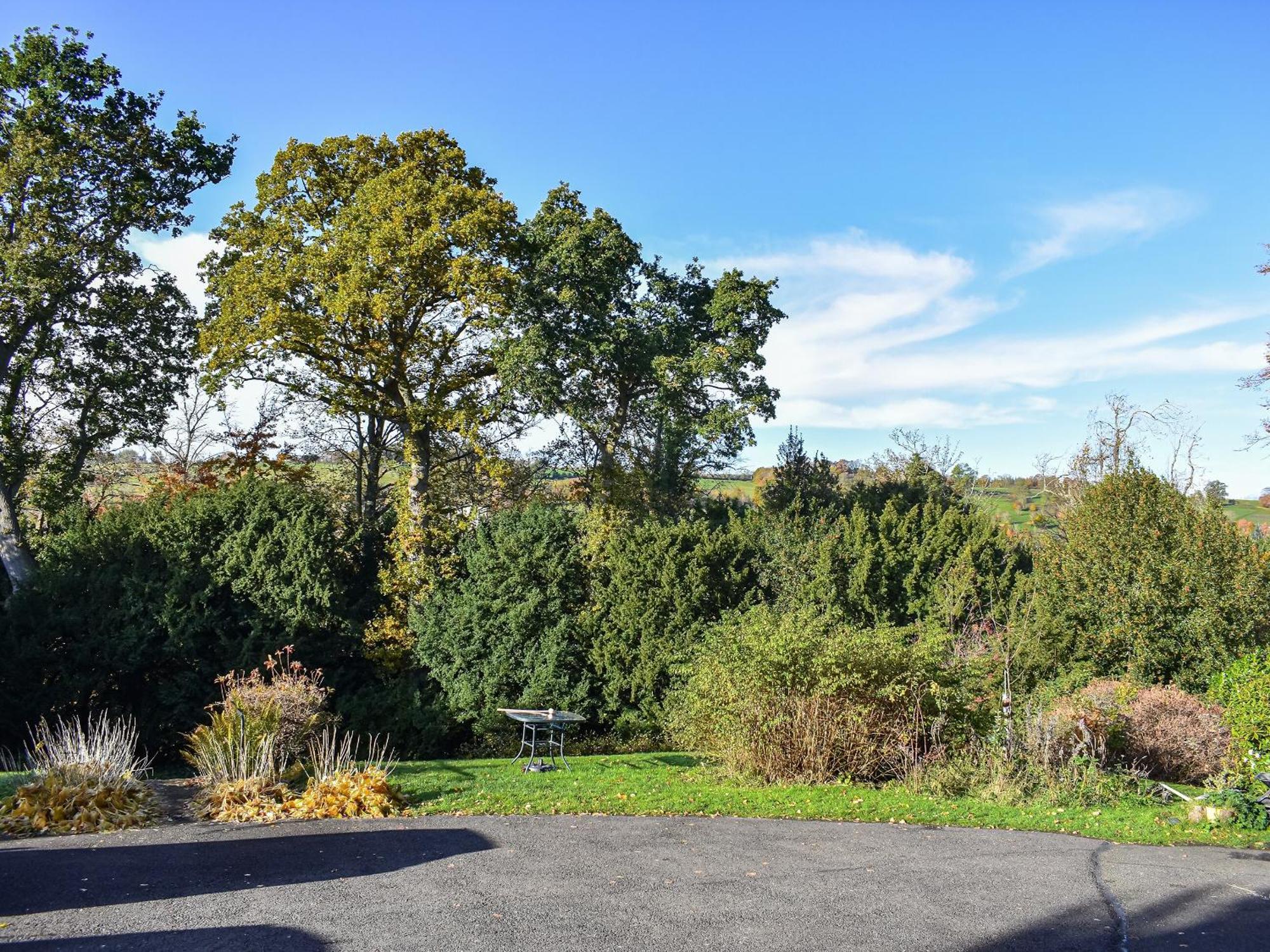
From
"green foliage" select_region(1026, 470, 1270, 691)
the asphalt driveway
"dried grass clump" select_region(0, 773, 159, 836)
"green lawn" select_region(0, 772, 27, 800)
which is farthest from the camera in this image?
"green foliage" select_region(1026, 470, 1270, 691)

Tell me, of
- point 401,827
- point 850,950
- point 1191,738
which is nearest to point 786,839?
point 850,950

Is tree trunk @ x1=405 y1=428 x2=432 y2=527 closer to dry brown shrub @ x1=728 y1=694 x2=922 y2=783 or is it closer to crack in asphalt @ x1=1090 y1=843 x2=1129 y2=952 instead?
dry brown shrub @ x1=728 y1=694 x2=922 y2=783

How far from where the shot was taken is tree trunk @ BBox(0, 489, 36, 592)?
1853cm

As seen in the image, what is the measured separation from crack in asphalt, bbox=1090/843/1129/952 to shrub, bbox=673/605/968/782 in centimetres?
303

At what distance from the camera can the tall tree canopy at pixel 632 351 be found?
1964 cm

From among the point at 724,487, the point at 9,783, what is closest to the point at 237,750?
the point at 9,783

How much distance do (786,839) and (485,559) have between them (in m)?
10.2

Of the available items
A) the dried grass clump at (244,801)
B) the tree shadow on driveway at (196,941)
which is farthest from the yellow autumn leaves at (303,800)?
the tree shadow on driveway at (196,941)

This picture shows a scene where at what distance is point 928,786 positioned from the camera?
957 centimetres

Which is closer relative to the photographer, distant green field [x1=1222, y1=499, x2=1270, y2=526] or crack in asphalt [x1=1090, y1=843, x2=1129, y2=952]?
crack in asphalt [x1=1090, y1=843, x2=1129, y2=952]

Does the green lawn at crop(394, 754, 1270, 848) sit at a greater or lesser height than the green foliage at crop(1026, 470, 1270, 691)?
lesser

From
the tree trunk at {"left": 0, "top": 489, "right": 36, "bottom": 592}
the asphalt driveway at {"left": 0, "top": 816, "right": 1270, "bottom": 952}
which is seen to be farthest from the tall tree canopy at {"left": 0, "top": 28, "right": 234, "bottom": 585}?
the asphalt driveway at {"left": 0, "top": 816, "right": 1270, "bottom": 952}

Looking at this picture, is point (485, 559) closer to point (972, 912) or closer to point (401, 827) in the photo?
point (401, 827)

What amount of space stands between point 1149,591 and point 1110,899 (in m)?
9.50
